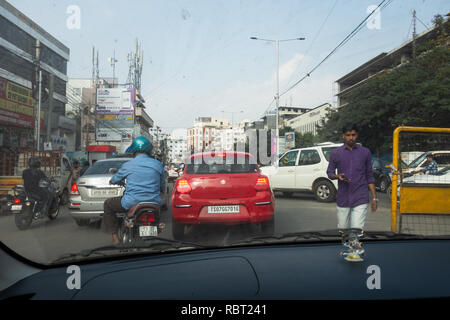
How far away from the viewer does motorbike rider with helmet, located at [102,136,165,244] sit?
3740 millimetres

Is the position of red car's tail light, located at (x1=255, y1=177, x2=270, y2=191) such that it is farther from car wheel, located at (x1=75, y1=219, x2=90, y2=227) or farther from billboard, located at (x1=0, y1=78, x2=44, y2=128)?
car wheel, located at (x1=75, y1=219, x2=90, y2=227)

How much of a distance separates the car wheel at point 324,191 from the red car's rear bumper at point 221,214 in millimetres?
6237

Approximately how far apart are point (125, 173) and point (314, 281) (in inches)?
106

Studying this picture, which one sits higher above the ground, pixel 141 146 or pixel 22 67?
pixel 22 67

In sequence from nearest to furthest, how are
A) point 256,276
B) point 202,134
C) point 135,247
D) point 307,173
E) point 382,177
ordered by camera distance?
point 256,276
point 135,247
point 382,177
point 307,173
point 202,134

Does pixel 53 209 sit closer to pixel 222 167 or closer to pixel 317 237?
pixel 222 167

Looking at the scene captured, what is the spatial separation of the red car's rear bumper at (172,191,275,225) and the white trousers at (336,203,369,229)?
1222 millimetres

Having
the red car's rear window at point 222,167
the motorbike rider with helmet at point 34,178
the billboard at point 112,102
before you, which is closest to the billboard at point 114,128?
the billboard at point 112,102

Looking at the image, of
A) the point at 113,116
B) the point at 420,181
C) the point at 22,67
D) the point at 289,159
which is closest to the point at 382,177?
the point at 289,159

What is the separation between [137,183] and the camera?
3754 millimetres

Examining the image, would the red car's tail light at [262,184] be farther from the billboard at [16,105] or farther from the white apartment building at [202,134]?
the white apartment building at [202,134]

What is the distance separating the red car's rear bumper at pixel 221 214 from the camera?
4934 mm

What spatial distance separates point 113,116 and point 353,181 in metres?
42.2

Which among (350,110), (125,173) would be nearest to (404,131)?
(125,173)
